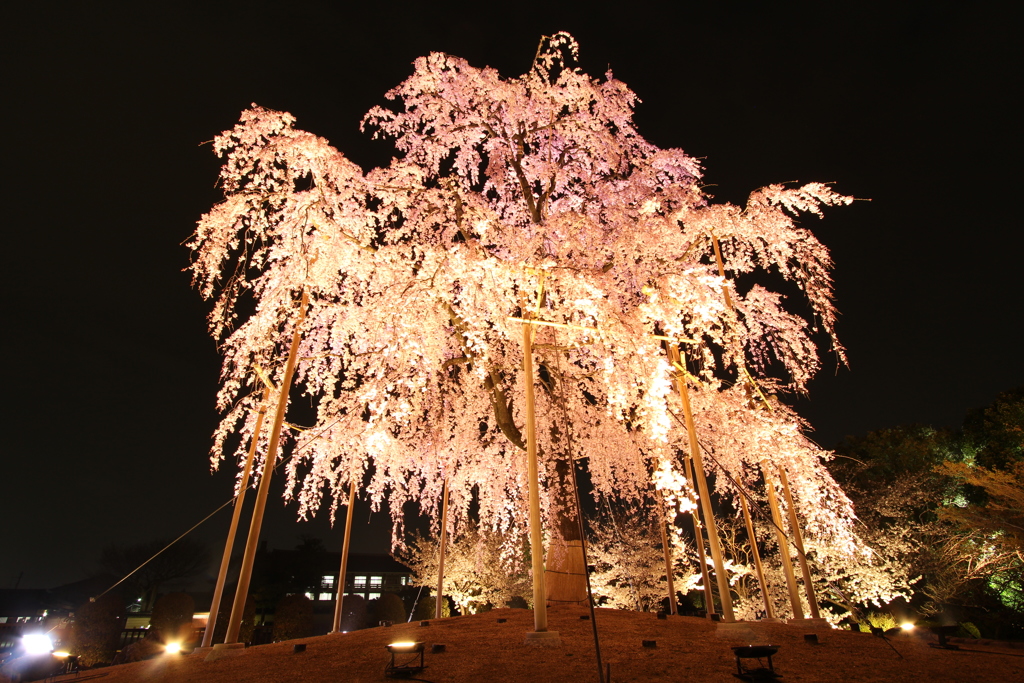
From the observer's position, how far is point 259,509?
8.32m

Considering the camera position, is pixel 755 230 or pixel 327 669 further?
pixel 755 230

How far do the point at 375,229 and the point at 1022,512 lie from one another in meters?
17.9

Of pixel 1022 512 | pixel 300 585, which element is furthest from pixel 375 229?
pixel 300 585

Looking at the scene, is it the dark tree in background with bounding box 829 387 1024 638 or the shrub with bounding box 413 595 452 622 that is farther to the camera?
the shrub with bounding box 413 595 452 622

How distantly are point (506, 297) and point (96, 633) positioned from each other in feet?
63.3

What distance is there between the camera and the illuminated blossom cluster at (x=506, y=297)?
351 inches

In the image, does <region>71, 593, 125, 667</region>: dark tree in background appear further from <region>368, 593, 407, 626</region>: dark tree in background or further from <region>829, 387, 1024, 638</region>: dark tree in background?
<region>829, 387, 1024, 638</region>: dark tree in background

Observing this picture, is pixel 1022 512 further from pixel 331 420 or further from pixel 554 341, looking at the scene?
pixel 331 420

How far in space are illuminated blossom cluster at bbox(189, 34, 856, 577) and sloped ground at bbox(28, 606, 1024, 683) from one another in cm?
223

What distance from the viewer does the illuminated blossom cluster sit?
8.91m

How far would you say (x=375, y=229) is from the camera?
1051 cm

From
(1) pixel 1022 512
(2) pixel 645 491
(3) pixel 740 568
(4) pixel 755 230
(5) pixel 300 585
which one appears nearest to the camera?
(4) pixel 755 230

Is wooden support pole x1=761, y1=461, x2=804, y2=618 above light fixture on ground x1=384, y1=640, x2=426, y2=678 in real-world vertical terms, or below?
above

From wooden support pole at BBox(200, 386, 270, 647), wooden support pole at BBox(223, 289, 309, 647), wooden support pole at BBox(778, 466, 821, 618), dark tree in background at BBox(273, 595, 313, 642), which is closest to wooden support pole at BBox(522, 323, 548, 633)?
wooden support pole at BBox(223, 289, 309, 647)
